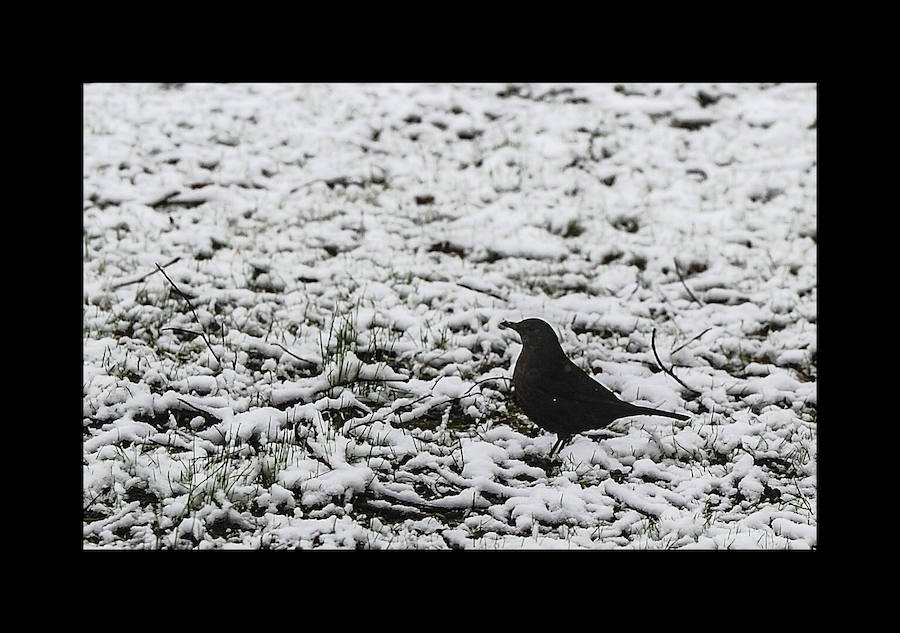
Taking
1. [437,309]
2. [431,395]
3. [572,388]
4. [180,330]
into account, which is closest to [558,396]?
[572,388]

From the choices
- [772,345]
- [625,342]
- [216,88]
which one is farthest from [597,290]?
[216,88]

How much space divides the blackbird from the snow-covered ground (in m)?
0.17

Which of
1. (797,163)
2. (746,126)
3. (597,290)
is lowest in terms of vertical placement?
(597,290)

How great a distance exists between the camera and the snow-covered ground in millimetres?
3430

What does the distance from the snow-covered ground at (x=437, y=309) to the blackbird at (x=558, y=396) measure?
0.17m

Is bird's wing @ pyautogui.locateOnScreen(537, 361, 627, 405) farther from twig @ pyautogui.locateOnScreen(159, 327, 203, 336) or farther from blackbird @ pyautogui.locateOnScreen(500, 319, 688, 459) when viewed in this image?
twig @ pyautogui.locateOnScreen(159, 327, 203, 336)

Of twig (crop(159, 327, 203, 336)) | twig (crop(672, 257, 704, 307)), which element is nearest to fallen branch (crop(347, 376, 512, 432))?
twig (crop(159, 327, 203, 336))

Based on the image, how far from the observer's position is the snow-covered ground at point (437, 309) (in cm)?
343

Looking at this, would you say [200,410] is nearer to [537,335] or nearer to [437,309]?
[537,335]

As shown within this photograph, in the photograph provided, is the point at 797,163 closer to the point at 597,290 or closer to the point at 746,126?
the point at 746,126

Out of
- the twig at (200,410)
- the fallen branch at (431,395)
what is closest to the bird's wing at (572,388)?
the fallen branch at (431,395)

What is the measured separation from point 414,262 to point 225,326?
1.62m

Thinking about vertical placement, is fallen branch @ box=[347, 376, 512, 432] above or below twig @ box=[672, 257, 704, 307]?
below
